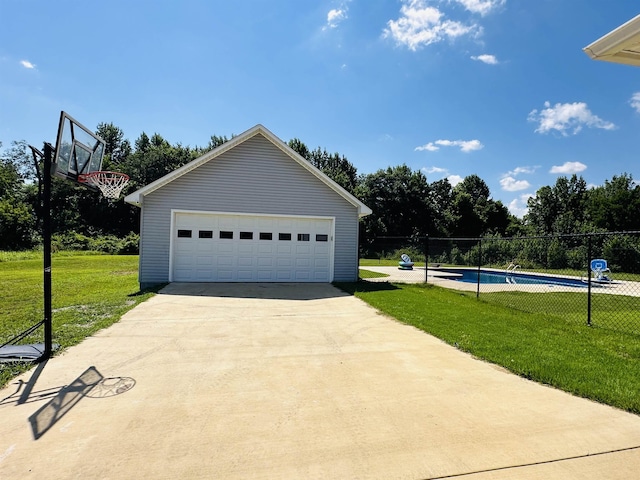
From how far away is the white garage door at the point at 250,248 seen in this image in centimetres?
1186

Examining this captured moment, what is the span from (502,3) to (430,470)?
1271 cm

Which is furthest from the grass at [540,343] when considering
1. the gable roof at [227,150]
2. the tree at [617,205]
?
the tree at [617,205]

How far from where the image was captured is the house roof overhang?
2.60 metres

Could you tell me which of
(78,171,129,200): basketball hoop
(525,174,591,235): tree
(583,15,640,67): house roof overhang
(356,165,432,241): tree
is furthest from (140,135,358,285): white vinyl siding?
(525,174,591,235): tree

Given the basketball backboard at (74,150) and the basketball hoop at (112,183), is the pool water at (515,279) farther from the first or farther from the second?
the basketball backboard at (74,150)

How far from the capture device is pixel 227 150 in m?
12.0

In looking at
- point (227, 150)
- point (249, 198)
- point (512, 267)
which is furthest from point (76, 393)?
point (512, 267)

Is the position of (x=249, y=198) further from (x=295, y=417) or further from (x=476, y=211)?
Result: (x=476, y=211)

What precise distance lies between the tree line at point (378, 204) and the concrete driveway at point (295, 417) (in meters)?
26.9

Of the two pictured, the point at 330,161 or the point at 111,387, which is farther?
the point at 330,161

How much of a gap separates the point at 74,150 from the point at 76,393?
3534 mm

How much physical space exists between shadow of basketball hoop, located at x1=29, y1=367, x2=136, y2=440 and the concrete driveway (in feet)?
0.05

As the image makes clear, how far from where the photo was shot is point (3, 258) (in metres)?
22.5

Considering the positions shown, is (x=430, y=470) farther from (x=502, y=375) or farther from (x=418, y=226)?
(x=418, y=226)
